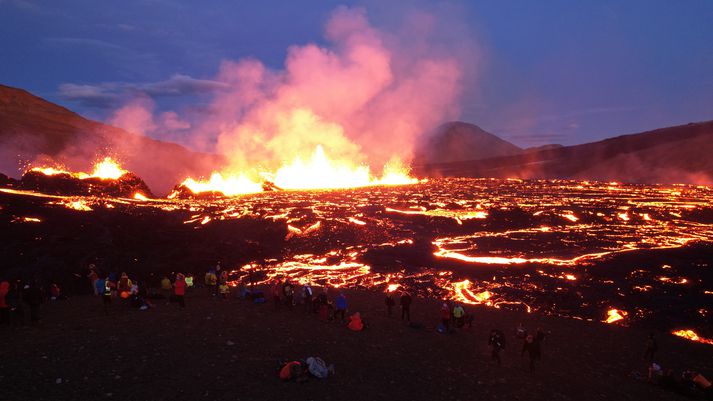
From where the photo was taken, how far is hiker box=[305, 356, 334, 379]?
15441 millimetres

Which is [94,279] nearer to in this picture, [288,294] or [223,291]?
[223,291]

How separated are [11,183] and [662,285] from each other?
7353 cm

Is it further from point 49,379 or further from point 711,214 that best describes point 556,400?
point 711,214

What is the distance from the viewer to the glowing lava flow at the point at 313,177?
118 m

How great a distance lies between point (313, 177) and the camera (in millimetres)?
149625

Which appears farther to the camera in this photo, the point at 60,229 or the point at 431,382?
Result: the point at 60,229

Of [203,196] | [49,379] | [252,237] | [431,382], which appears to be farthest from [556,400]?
[203,196]

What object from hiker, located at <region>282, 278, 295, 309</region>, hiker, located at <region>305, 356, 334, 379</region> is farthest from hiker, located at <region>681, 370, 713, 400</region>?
hiker, located at <region>282, 278, 295, 309</region>

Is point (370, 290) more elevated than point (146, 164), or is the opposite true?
point (146, 164)

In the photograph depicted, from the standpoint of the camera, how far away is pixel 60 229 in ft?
138

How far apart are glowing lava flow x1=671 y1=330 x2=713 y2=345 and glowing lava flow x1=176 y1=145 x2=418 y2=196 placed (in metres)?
92.5

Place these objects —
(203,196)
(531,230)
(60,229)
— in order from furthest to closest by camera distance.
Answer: (203,196), (531,230), (60,229)

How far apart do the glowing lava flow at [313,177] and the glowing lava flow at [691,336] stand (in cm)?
9254

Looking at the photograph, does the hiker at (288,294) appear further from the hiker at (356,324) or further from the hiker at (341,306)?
the hiker at (356,324)
